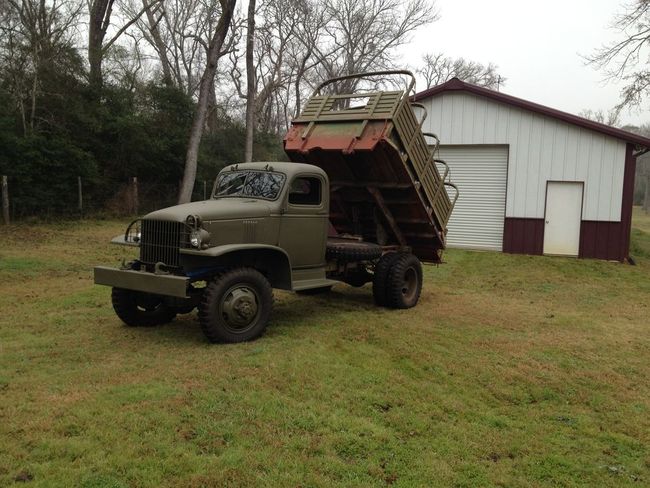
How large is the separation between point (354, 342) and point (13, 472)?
145 inches

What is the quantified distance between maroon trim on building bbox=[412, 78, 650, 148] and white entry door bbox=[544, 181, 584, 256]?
153cm

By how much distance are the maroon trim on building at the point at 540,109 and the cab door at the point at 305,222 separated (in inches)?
352

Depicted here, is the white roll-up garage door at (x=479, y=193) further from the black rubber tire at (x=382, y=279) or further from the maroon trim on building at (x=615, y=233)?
the black rubber tire at (x=382, y=279)

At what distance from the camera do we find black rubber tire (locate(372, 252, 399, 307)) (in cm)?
813

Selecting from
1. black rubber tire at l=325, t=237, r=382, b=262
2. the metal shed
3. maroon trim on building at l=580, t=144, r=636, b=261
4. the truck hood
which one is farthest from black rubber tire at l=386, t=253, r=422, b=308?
maroon trim on building at l=580, t=144, r=636, b=261

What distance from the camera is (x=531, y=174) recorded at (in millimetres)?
15531

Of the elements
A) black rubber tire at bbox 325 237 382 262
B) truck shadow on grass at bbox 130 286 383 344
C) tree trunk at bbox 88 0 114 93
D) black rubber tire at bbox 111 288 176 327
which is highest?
tree trunk at bbox 88 0 114 93

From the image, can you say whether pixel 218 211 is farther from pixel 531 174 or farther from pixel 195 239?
pixel 531 174

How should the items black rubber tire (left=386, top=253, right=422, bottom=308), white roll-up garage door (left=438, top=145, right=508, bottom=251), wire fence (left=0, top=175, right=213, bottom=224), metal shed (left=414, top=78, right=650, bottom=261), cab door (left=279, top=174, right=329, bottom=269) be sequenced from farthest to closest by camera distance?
white roll-up garage door (left=438, top=145, right=508, bottom=251) < wire fence (left=0, top=175, right=213, bottom=224) < metal shed (left=414, top=78, right=650, bottom=261) < black rubber tire (left=386, top=253, right=422, bottom=308) < cab door (left=279, top=174, right=329, bottom=269)

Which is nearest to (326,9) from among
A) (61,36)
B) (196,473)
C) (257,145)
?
(257,145)

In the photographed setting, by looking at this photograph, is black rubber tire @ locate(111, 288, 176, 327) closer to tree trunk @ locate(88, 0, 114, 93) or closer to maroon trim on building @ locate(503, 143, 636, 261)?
maroon trim on building @ locate(503, 143, 636, 261)

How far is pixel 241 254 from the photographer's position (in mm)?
6195

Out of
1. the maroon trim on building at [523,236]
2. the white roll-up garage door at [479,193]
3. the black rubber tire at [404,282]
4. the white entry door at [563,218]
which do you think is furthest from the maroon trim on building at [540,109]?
the black rubber tire at [404,282]

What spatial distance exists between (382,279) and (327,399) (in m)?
3.82
